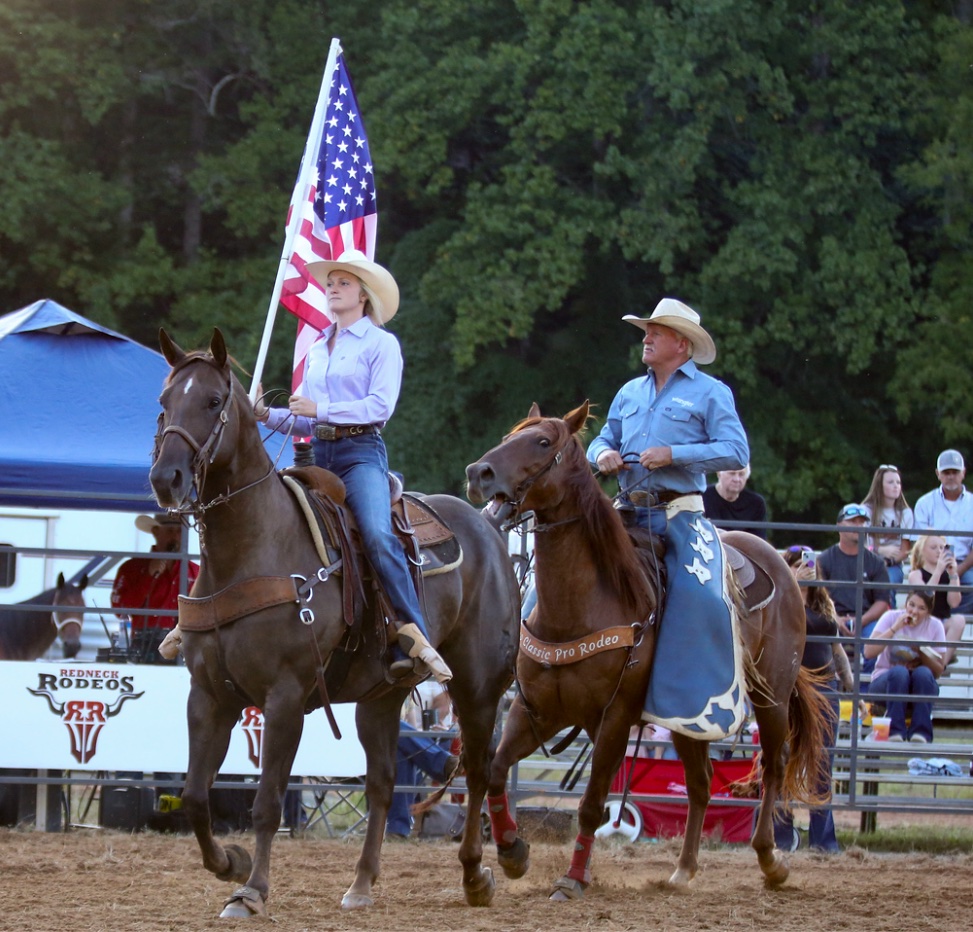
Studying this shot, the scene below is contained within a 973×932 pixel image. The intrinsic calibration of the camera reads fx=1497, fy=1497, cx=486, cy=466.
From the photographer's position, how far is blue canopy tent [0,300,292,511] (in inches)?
400

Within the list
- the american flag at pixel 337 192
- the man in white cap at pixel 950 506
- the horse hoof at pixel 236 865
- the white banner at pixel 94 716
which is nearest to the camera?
the horse hoof at pixel 236 865

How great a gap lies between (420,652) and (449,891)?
5.27ft

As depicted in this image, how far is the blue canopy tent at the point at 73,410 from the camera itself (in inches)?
400

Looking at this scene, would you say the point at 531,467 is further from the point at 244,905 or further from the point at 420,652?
the point at 244,905

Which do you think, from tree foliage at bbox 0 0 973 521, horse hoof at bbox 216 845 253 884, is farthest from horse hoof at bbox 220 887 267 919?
tree foliage at bbox 0 0 973 521

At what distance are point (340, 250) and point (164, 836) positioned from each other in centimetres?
437

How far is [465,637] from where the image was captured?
23.7ft

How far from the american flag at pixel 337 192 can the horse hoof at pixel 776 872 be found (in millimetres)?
4947

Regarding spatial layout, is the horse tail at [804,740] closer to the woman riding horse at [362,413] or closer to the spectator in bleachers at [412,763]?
the spectator in bleachers at [412,763]

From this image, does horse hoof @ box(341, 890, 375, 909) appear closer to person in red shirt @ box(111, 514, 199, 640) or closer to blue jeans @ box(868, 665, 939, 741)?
person in red shirt @ box(111, 514, 199, 640)

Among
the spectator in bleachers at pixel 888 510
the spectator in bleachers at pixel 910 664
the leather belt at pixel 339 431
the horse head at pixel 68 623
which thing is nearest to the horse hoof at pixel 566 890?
the leather belt at pixel 339 431

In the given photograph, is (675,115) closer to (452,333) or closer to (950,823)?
(452,333)

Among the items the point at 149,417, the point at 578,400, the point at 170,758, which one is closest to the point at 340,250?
the point at 149,417

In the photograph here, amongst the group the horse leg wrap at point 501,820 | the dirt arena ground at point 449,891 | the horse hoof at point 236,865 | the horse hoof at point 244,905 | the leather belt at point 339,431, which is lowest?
the dirt arena ground at point 449,891
